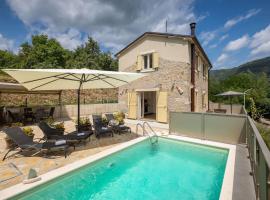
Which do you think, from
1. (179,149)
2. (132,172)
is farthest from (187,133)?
(132,172)

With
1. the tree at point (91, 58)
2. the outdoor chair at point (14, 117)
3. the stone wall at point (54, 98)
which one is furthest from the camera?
the tree at point (91, 58)

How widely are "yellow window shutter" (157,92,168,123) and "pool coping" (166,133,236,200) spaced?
360 centimetres

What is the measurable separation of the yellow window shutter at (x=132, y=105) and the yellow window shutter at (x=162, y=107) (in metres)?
2.37

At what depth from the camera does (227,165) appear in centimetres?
522

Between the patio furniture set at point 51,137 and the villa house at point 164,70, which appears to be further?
the villa house at point 164,70

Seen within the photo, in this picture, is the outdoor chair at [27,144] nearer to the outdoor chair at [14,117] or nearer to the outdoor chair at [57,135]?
the outdoor chair at [57,135]

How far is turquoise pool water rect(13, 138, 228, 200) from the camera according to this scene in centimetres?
433

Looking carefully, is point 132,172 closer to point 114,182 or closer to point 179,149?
point 114,182

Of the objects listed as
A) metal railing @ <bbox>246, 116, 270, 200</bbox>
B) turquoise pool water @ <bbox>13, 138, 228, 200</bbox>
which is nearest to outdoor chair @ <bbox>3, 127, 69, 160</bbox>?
turquoise pool water @ <bbox>13, 138, 228, 200</bbox>

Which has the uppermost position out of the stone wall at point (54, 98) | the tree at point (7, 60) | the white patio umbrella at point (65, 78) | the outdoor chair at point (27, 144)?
the tree at point (7, 60)

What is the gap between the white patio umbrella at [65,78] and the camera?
18.9ft

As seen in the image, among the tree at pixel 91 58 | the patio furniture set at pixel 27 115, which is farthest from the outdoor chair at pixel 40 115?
the tree at pixel 91 58

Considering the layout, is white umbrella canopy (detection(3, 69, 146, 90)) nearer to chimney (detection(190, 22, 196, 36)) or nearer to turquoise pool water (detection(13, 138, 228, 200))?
turquoise pool water (detection(13, 138, 228, 200))

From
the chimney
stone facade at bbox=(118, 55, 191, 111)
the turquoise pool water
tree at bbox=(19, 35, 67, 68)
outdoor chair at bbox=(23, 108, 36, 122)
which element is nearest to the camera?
the turquoise pool water
